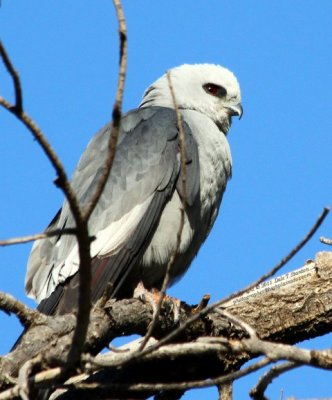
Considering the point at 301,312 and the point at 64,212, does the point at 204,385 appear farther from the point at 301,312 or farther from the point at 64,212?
the point at 64,212

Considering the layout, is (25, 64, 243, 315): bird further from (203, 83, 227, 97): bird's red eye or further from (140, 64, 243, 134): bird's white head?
(203, 83, 227, 97): bird's red eye

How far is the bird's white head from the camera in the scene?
7059 mm

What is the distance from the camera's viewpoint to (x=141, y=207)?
19.0 feet

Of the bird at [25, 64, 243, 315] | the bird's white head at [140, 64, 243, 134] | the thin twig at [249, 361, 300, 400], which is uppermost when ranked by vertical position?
the bird's white head at [140, 64, 243, 134]

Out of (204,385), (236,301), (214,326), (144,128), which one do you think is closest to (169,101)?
(144,128)

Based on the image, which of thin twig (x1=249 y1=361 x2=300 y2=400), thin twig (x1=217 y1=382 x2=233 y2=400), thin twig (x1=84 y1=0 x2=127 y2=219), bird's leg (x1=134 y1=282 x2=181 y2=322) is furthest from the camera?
bird's leg (x1=134 y1=282 x2=181 y2=322)

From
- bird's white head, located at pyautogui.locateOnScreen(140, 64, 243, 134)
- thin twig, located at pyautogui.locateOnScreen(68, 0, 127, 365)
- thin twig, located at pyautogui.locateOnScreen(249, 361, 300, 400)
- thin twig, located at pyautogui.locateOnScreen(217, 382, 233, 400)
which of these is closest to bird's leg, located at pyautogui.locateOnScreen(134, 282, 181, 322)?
thin twig, located at pyautogui.locateOnScreen(217, 382, 233, 400)

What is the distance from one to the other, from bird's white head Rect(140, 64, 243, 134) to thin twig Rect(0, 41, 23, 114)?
170 inches

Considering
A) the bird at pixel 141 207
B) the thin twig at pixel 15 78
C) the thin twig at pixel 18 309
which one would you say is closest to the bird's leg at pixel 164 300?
the bird at pixel 141 207

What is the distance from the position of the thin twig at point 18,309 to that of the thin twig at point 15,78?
4.53 ft

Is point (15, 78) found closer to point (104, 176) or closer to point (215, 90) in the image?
point (104, 176)

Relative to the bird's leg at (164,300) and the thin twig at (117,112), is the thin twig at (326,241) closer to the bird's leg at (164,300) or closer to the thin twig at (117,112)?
the bird's leg at (164,300)

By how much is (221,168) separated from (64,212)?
3.94ft

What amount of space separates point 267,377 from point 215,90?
420cm
